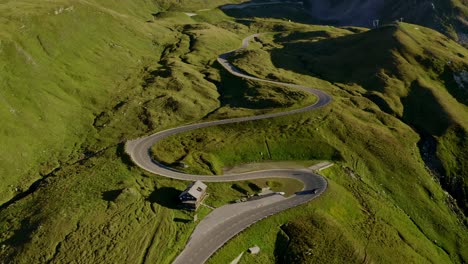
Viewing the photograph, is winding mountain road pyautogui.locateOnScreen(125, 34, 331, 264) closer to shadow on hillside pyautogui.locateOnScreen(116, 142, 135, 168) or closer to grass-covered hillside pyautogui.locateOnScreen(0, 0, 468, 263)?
shadow on hillside pyautogui.locateOnScreen(116, 142, 135, 168)

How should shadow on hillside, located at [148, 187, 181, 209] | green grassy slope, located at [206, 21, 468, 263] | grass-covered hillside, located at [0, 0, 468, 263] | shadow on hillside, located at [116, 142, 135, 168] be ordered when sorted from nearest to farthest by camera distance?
grass-covered hillside, located at [0, 0, 468, 263], shadow on hillside, located at [148, 187, 181, 209], green grassy slope, located at [206, 21, 468, 263], shadow on hillside, located at [116, 142, 135, 168]

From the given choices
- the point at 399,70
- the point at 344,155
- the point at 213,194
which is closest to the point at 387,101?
the point at 399,70

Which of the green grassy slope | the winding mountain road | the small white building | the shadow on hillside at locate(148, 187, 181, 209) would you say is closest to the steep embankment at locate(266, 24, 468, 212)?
the green grassy slope

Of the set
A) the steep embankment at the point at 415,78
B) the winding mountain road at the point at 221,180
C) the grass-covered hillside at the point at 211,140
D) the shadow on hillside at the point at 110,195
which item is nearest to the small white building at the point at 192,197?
the grass-covered hillside at the point at 211,140

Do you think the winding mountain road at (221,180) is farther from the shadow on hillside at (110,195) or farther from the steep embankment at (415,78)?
the steep embankment at (415,78)

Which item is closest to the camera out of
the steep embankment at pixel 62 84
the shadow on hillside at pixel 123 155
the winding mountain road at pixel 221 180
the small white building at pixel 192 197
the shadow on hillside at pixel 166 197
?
the winding mountain road at pixel 221 180

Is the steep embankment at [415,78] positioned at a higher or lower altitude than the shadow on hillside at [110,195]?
higher
